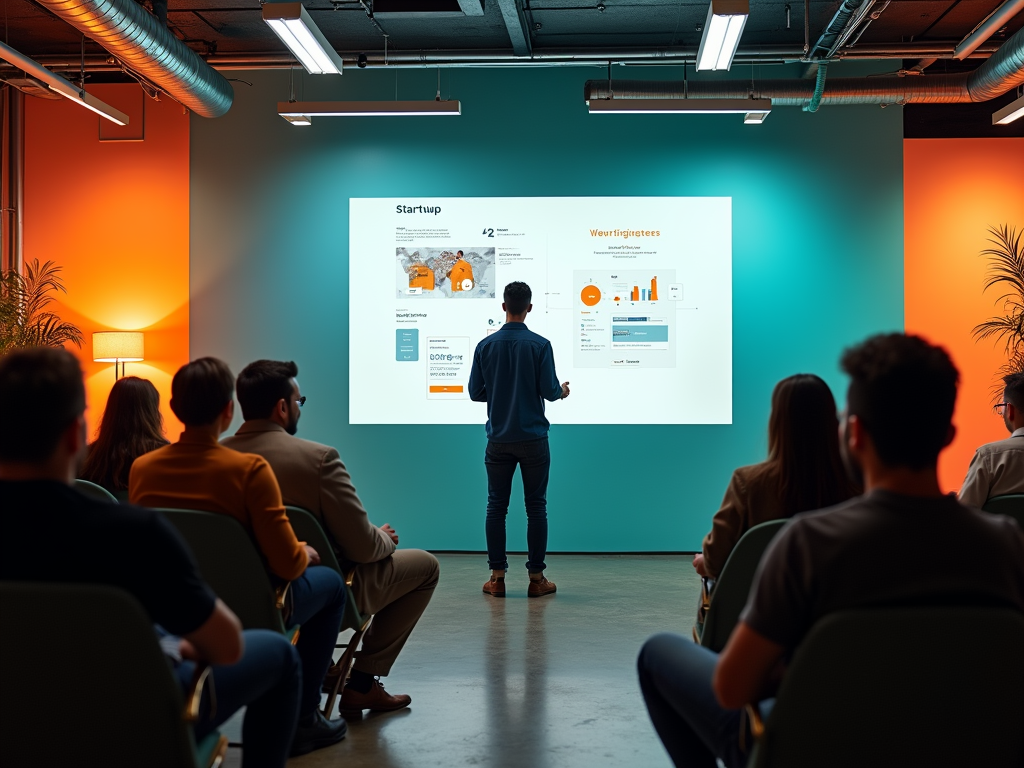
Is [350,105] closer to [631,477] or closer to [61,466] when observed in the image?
[631,477]

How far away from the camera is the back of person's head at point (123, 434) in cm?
316

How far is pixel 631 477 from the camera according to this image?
643cm

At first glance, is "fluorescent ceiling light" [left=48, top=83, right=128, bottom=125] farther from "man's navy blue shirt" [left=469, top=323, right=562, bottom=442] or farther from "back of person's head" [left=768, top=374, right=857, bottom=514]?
"back of person's head" [left=768, top=374, right=857, bottom=514]

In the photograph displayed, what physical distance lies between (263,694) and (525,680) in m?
1.63

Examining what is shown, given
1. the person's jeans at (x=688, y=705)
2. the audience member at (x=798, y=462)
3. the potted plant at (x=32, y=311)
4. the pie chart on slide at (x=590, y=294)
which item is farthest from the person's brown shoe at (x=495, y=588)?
the potted plant at (x=32, y=311)

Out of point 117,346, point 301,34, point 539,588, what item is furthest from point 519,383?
point 117,346

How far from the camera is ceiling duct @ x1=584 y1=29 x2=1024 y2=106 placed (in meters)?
5.95

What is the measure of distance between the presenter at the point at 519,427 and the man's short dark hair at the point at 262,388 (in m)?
2.30

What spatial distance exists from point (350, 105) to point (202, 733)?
4.63 m

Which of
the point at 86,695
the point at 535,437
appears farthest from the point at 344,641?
the point at 86,695

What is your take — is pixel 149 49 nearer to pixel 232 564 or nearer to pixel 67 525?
pixel 232 564

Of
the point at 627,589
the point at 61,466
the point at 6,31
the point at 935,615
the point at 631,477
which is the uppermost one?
the point at 6,31

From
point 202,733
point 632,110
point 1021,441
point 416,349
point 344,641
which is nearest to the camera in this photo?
point 202,733

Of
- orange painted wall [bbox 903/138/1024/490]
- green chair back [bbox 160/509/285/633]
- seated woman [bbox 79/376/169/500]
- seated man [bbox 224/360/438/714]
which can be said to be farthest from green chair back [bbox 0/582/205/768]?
orange painted wall [bbox 903/138/1024/490]
